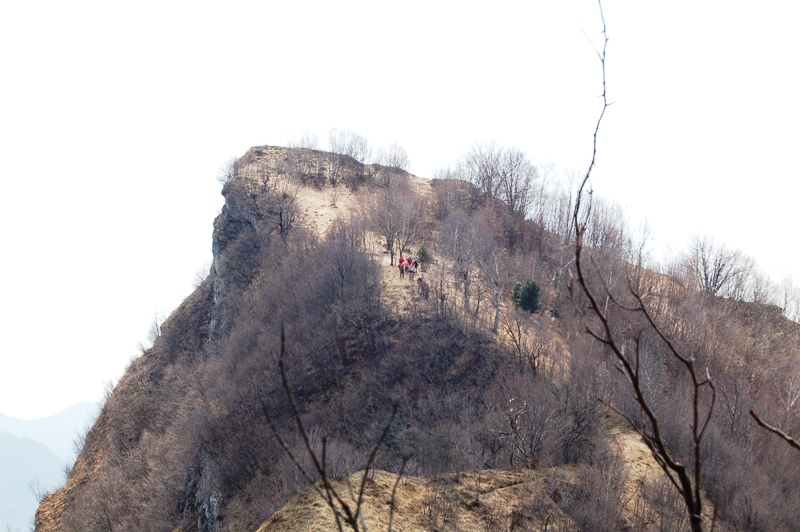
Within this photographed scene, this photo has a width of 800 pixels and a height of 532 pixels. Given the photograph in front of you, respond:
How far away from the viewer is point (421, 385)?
2562cm

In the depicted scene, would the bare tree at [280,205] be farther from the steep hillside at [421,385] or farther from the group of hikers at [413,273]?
the group of hikers at [413,273]

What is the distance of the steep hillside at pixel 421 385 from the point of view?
1547 centimetres

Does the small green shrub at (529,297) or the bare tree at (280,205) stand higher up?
the bare tree at (280,205)

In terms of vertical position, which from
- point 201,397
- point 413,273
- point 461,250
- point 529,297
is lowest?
point 201,397

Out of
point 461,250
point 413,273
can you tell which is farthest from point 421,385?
point 461,250

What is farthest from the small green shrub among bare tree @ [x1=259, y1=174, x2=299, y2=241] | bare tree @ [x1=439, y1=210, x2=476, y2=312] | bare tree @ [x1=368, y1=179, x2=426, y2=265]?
bare tree @ [x1=259, y1=174, x2=299, y2=241]

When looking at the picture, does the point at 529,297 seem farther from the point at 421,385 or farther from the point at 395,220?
the point at 395,220

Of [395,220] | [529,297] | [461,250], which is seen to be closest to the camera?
[529,297]

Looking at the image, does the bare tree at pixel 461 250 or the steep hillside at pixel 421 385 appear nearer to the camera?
the steep hillside at pixel 421 385

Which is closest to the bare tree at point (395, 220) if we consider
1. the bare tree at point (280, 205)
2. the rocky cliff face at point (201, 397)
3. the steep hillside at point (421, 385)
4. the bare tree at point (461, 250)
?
the steep hillside at point (421, 385)

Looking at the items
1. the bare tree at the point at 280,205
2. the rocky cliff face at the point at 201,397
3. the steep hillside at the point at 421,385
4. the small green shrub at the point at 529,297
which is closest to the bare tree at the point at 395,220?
the steep hillside at the point at 421,385

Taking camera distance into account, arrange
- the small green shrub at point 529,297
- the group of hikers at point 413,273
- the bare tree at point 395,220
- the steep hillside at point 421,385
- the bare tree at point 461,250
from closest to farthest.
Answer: the steep hillside at point 421,385 → the group of hikers at point 413,273 → the small green shrub at point 529,297 → the bare tree at point 461,250 → the bare tree at point 395,220

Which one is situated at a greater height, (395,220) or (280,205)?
(280,205)

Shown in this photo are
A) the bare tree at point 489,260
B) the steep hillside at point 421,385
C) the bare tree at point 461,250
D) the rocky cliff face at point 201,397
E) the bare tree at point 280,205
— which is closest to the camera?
the steep hillside at point 421,385
